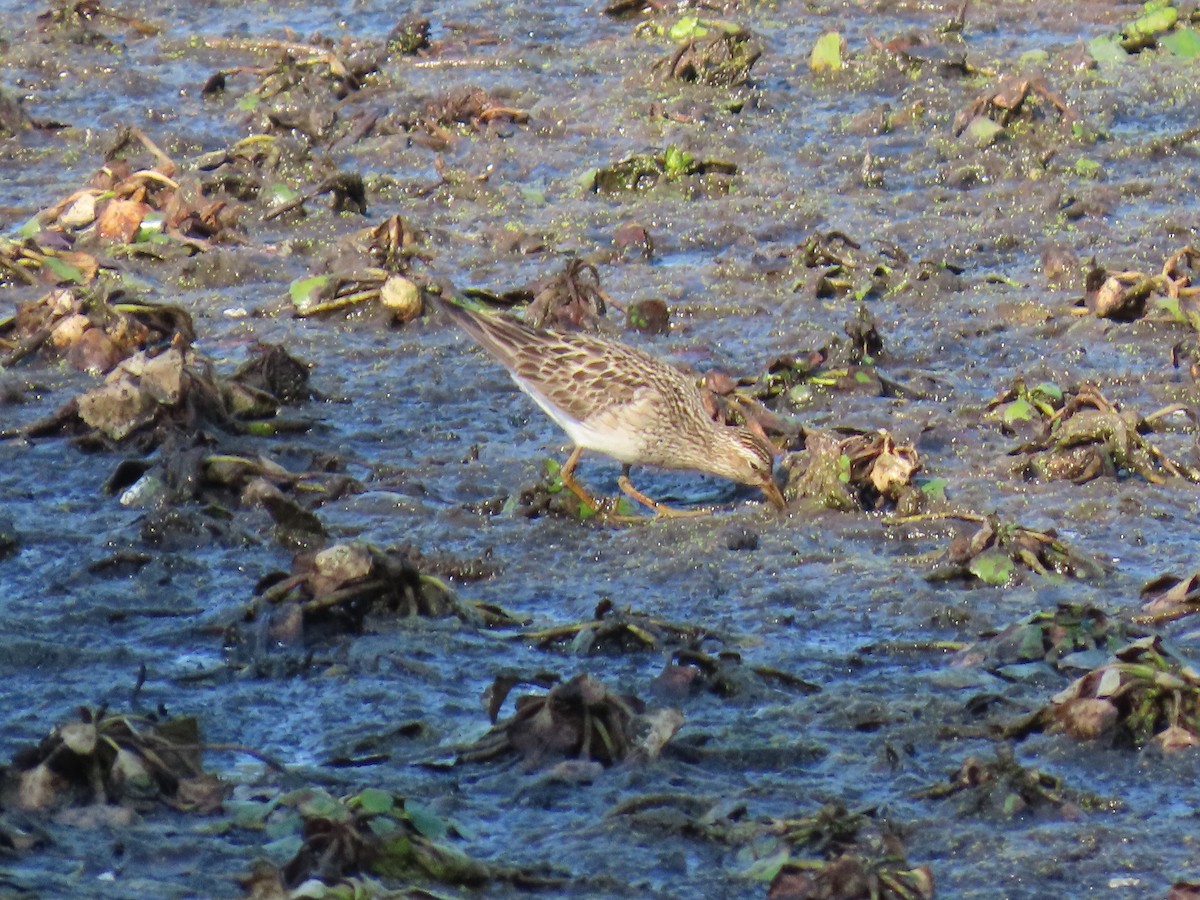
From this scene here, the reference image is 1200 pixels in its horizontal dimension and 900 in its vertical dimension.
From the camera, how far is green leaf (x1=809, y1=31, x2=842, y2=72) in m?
14.1

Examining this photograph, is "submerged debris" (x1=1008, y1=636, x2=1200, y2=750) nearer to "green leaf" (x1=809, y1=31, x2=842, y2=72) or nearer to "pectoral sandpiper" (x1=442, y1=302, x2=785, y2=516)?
"pectoral sandpiper" (x1=442, y1=302, x2=785, y2=516)

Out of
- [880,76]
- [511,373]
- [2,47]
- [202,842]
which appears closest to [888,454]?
[511,373]

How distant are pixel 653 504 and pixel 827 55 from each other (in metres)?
6.62

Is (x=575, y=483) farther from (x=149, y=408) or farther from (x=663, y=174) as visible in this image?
(x=663, y=174)

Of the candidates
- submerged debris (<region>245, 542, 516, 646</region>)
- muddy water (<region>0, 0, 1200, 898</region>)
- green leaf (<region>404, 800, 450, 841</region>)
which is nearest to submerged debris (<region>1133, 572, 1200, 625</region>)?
muddy water (<region>0, 0, 1200, 898</region>)

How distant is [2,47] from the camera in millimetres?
15344

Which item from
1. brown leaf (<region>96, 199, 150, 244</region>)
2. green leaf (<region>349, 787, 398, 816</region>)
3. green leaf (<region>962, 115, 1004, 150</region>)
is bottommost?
green leaf (<region>349, 787, 398, 816</region>)

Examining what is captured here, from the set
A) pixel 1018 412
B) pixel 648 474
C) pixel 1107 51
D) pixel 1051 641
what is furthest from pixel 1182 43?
pixel 1051 641

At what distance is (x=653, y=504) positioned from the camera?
8.47 metres

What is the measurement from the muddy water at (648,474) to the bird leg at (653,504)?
0.21m

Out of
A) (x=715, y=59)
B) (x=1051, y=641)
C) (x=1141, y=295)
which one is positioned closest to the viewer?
(x=1051, y=641)

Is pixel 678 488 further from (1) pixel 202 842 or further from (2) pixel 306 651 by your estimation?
(1) pixel 202 842

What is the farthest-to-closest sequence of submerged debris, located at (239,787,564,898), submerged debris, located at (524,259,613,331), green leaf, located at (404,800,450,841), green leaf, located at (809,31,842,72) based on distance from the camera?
green leaf, located at (809,31,842,72) < submerged debris, located at (524,259,613,331) < green leaf, located at (404,800,450,841) < submerged debris, located at (239,787,564,898)

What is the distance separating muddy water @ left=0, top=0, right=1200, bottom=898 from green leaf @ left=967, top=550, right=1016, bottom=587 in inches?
3.7
